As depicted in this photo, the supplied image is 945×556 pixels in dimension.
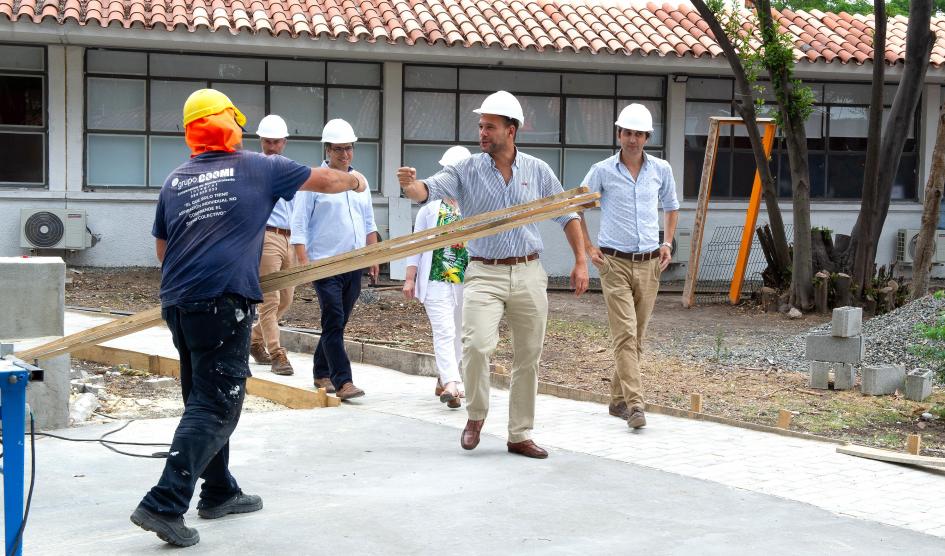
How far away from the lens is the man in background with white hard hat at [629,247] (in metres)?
7.91

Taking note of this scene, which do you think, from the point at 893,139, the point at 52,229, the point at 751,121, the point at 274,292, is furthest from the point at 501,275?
the point at 52,229

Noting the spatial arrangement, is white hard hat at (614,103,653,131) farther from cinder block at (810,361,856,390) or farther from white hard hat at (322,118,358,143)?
cinder block at (810,361,856,390)

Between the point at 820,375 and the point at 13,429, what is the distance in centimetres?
738

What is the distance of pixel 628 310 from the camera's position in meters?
7.95

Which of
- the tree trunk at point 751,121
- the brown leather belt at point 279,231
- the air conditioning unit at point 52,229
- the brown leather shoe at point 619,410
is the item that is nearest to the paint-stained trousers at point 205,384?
the brown leather shoe at point 619,410

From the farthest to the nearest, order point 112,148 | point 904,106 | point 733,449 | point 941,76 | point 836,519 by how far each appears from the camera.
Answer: point 941,76 < point 112,148 < point 904,106 < point 733,449 < point 836,519

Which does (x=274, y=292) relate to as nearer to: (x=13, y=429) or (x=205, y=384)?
(x=205, y=384)

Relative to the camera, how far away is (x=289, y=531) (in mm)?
5191

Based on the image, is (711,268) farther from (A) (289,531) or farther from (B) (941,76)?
(A) (289,531)

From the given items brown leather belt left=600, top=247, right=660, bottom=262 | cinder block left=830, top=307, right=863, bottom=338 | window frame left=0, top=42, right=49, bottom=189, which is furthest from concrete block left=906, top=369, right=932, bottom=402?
window frame left=0, top=42, right=49, bottom=189

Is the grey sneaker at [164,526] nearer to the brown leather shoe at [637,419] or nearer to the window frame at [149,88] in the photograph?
the brown leather shoe at [637,419]

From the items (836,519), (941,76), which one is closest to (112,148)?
(941,76)

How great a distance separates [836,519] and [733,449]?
62.1 inches

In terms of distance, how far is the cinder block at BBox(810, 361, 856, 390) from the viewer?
9617 mm
